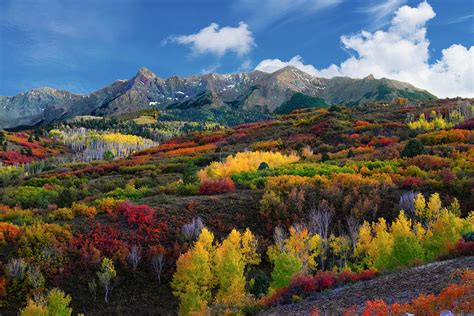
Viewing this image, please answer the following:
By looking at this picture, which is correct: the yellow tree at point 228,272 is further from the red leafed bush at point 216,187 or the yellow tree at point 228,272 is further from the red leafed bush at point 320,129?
the red leafed bush at point 320,129

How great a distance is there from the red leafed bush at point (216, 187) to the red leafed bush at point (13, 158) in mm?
109202

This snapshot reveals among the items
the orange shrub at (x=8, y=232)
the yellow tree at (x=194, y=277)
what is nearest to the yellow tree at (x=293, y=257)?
the yellow tree at (x=194, y=277)

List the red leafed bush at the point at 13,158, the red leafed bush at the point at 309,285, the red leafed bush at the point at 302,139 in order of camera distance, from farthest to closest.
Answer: the red leafed bush at the point at 13,158
the red leafed bush at the point at 302,139
the red leafed bush at the point at 309,285

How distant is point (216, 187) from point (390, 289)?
26.3 metres

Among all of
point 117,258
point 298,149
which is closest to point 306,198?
point 117,258

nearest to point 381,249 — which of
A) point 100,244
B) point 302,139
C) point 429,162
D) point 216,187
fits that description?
point 100,244

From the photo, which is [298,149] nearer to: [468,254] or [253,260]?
[253,260]

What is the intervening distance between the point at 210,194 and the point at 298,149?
3539 cm

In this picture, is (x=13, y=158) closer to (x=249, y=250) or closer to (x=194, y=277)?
(x=249, y=250)

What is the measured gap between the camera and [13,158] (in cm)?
13625

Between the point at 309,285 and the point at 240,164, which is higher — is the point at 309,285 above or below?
below

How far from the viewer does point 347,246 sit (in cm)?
2650

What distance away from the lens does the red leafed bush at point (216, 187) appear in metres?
39.1

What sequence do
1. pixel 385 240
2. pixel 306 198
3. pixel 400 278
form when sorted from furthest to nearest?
1. pixel 306 198
2. pixel 385 240
3. pixel 400 278
